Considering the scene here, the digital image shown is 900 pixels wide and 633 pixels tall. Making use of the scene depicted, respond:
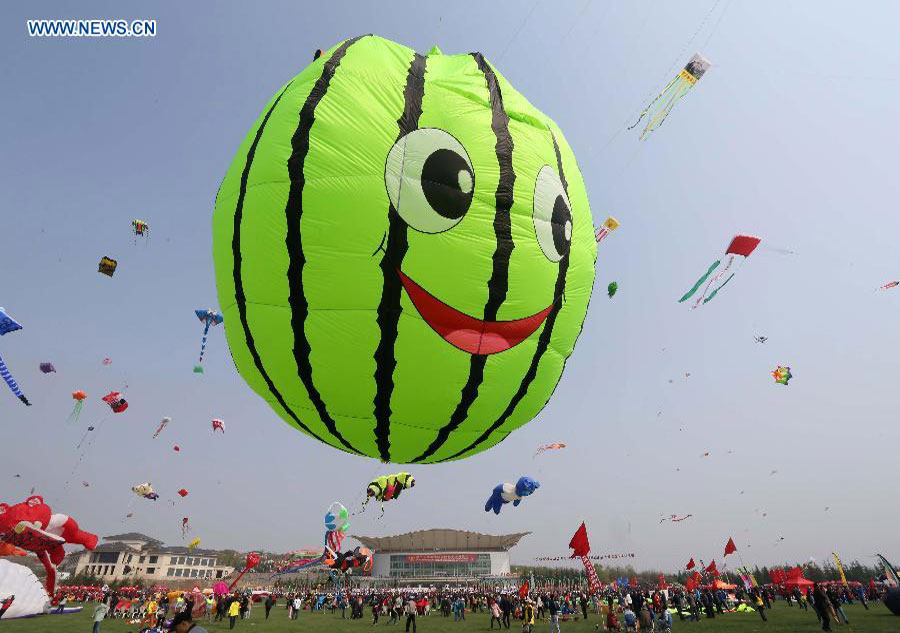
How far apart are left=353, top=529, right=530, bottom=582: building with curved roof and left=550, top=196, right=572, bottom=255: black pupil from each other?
70.3 meters

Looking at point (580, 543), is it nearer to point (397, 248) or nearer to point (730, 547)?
point (397, 248)

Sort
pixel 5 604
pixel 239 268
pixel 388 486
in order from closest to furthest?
pixel 239 268
pixel 5 604
pixel 388 486

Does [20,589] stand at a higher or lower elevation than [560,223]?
lower

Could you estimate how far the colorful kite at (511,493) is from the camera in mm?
12109

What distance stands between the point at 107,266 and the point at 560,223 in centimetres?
1804

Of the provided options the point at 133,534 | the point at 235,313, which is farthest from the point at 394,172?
the point at 133,534

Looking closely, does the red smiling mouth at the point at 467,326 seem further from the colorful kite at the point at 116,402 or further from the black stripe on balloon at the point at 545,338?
the colorful kite at the point at 116,402

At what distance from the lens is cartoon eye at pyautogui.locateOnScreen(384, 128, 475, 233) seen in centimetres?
300

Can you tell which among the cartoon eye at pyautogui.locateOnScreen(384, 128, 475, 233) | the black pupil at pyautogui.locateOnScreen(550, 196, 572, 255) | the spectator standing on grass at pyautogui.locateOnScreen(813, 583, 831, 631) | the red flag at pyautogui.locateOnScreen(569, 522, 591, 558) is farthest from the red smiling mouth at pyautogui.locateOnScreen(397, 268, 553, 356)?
the spectator standing on grass at pyautogui.locateOnScreen(813, 583, 831, 631)

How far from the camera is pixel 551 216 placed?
3.44 m

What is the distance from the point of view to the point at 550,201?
136 inches

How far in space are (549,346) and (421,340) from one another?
3.63 ft

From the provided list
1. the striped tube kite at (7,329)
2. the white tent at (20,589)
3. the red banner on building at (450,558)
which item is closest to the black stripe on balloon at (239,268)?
the striped tube kite at (7,329)

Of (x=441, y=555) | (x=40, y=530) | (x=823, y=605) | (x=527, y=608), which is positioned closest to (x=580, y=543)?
(x=527, y=608)
